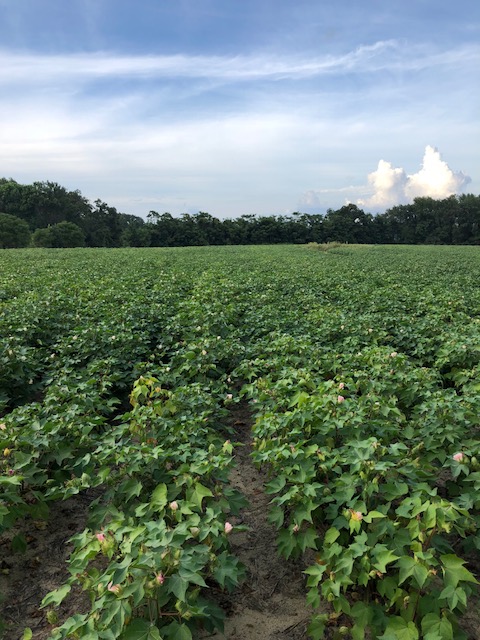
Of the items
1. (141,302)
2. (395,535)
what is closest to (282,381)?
(395,535)

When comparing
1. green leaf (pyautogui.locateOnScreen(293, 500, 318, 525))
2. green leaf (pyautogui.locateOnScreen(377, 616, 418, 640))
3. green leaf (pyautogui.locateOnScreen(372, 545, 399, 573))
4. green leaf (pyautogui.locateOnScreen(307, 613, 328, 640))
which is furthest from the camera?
green leaf (pyautogui.locateOnScreen(293, 500, 318, 525))

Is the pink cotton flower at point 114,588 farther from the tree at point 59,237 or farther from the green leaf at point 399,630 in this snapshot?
the tree at point 59,237

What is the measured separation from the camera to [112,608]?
1865mm

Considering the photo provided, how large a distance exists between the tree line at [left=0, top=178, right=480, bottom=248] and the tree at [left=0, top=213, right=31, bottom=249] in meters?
6.01

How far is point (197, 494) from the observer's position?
102 inches

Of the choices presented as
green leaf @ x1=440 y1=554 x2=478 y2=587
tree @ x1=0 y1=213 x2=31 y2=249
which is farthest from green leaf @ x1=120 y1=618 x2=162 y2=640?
tree @ x1=0 y1=213 x2=31 y2=249

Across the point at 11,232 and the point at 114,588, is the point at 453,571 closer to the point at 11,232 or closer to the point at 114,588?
the point at 114,588

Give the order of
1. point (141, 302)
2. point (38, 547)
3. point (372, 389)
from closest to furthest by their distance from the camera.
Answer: point (38, 547) < point (372, 389) < point (141, 302)

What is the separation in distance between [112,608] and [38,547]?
1.50 meters

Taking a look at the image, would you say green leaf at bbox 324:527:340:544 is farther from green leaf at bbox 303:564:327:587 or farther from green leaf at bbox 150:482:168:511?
green leaf at bbox 150:482:168:511

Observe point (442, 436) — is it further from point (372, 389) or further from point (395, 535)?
point (395, 535)

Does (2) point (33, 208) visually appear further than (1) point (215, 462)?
Yes

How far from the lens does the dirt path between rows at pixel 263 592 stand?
7.79 feet

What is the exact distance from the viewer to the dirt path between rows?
237cm
